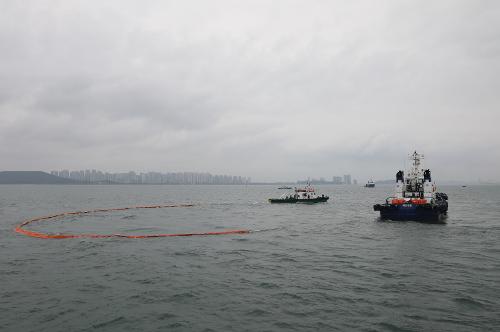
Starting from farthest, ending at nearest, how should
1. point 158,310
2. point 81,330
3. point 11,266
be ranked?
1. point 11,266
2. point 158,310
3. point 81,330

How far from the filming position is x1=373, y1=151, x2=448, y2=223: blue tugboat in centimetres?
5641

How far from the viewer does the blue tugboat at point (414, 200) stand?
56.4 meters

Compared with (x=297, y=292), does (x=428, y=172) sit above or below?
above

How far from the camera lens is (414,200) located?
57.7 meters

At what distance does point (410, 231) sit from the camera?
152 feet

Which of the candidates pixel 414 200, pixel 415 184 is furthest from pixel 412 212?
pixel 415 184

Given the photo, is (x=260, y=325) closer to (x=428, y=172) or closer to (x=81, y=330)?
(x=81, y=330)

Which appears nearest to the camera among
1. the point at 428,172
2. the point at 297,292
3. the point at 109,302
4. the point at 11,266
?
the point at 109,302

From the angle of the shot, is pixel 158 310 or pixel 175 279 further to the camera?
pixel 175 279

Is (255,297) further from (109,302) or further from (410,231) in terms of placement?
(410,231)

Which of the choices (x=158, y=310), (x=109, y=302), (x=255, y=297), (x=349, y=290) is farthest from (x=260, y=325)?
(x=109, y=302)

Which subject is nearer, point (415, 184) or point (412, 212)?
point (412, 212)

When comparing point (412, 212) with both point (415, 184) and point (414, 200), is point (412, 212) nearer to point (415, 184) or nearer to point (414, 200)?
point (414, 200)

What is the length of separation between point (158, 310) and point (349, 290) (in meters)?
10.5
